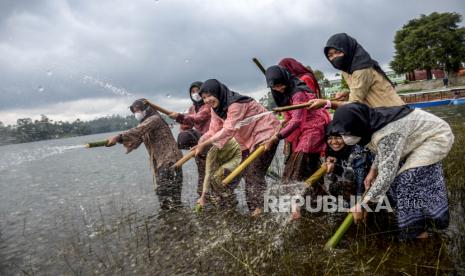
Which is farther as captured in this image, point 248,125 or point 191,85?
point 191,85

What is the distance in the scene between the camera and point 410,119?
2.81 meters

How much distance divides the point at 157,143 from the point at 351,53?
3.82 meters

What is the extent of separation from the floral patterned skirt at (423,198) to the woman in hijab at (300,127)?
124cm

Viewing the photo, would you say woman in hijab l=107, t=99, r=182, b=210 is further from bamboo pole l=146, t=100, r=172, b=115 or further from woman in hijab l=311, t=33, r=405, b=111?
woman in hijab l=311, t=33, r=405, b=111

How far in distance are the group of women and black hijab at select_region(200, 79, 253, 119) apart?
15mm

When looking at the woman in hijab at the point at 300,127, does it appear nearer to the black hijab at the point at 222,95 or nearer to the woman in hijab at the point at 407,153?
the black hijab at the point at 222,95

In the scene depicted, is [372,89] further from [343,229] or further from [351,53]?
[343,229]

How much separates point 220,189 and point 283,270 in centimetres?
198

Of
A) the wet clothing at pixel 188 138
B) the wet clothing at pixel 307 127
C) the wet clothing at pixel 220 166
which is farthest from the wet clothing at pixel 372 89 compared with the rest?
the wet clothing at pixel 188 138

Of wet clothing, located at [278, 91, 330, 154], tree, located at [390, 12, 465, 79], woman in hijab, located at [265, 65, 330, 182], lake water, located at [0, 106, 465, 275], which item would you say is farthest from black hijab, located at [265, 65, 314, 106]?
tree, located at [390, 12, 465, 79]

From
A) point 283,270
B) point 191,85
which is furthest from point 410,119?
point 191,85

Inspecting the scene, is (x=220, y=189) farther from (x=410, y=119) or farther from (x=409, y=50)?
(x=409, y=50)

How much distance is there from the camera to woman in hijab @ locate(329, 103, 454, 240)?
273 cm

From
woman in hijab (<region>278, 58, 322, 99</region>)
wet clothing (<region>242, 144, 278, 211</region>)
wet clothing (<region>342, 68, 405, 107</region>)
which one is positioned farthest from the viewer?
woman in hijab (<region>278, 58, 322, 99</region>)
